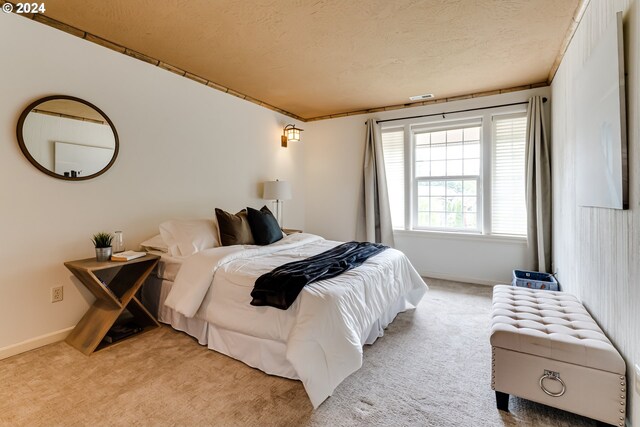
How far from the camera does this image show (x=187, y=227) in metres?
2.95

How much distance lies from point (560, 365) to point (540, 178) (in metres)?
2.75

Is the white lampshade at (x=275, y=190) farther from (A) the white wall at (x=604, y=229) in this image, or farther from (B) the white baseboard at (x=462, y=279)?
(A) the white wall at (x=604, y=229)

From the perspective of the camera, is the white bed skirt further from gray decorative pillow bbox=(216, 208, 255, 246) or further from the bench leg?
the bench leg

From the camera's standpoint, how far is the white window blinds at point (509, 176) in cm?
394

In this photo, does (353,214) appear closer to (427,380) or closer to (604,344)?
(427,380)

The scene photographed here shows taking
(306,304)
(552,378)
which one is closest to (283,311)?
(306,304)

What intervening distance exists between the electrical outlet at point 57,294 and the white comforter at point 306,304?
89cm

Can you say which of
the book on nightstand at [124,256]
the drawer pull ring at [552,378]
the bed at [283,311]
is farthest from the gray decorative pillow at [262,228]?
the drawer pull ring at [552,378]

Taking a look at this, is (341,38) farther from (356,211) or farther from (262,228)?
(356,211)

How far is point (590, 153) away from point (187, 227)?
3.22 m

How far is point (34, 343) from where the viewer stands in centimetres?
236

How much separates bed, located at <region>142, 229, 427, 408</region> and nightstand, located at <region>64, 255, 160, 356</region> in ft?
0.56

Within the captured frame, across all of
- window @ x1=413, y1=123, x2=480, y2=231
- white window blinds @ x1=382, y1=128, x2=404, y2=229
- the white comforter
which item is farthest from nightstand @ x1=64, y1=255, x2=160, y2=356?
window @ x1=413, y1=123, x2=480, y2=231

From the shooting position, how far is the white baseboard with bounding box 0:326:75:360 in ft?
7.30
